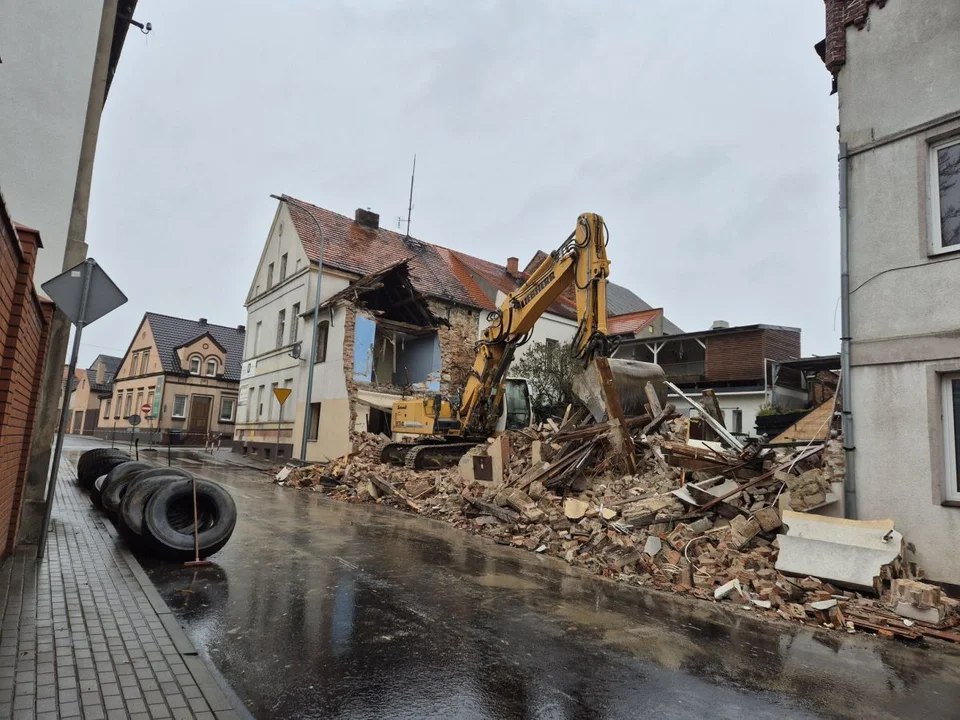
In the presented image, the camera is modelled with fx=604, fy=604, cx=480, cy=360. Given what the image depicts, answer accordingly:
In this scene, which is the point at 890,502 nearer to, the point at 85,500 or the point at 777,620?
the point at 777,620

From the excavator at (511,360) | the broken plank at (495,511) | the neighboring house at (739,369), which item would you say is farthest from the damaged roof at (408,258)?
the broken plank at (495,511)

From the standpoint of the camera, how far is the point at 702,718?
3.75m

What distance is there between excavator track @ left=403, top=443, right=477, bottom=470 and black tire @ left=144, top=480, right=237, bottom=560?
27.5 feet

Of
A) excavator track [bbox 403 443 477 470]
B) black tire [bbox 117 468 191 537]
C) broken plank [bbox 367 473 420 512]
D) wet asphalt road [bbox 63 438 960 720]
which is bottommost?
wet asphalt road [bbox 63 438 960 720]

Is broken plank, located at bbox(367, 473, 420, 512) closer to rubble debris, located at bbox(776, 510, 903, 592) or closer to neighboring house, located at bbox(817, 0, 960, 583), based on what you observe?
rubble debris, located at bbox(776, 510, 903, 592)

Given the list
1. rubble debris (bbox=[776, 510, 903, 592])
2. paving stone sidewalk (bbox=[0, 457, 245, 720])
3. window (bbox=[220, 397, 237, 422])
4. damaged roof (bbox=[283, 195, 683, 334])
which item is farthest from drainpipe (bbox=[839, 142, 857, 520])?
window (bbox=[220, 397, 237, 422])

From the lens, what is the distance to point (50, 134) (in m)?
8.21

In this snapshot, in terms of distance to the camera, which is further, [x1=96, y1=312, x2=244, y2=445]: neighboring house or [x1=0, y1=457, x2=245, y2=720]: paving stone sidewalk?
[x1=96, y1=312, x2=244, y2=445]: neighboring house

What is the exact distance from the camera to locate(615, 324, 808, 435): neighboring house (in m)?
27.5

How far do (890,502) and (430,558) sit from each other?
562 centimetres

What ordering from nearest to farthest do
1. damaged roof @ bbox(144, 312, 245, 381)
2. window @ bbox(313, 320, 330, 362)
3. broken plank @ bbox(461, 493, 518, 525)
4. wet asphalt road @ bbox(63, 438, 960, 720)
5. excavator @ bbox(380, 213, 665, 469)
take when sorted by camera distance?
wet asphalt road @ bbox(63, 438, 960, 720), broken plank @ bbox(461, 493, 518, 525), excavator @ bbox(380, 213, 665, 469), window @ bbox(313, 320, 330, 362), damaged roof @ bbox(144, 312, 245, 381)

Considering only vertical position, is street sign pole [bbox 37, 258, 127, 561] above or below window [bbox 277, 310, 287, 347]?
below

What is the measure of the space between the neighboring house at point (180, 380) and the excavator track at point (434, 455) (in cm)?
2881

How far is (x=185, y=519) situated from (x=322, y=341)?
18.1m
